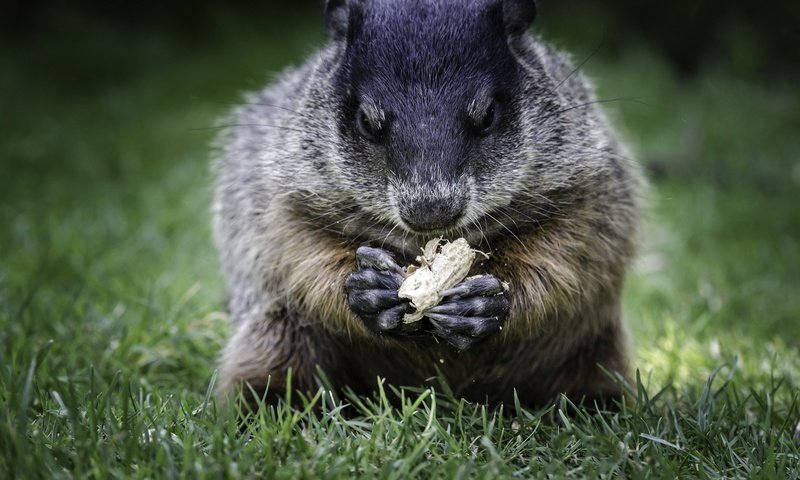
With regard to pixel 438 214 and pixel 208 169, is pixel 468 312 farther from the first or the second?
pixel 208 169

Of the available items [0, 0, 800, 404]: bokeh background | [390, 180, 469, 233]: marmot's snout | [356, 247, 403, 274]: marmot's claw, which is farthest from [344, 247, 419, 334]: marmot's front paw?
[0, 0, 800, 404]: bokeh background

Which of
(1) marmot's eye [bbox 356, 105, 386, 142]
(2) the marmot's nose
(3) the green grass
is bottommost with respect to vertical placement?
(3) the green grass

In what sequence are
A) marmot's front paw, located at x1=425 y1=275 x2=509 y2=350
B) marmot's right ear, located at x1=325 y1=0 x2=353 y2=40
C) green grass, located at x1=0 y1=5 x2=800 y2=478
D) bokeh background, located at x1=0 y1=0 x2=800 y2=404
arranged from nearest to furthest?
green grass, located at x1=0 y1=5 x2=800 y2=478
marmot's front paw, located at x1=425 y1=275 x2=509 y2=350
marmot's right ear, located at x1=325 y1=0 x2=353 y2=40
bokeh background, located at x1=0 y1=0 x2=800 y2=404

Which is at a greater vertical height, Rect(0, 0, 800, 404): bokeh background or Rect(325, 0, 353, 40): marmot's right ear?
Rect(325, 0, 353, 40): marmot's right ear

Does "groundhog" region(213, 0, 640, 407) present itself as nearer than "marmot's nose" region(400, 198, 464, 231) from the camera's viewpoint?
No

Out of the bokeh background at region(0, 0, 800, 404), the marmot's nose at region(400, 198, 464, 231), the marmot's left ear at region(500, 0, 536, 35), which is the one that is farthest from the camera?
the bokeh background at region(0, 0, 800, 404)

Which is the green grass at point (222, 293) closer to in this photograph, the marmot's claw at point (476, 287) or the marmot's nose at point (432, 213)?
the marmot's claw at point (476, 287)

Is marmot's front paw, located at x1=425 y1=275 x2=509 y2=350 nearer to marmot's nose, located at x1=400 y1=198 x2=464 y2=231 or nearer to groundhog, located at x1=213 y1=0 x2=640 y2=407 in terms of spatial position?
groundhog, located at x1=213 y1=0 x2=640 y2=407

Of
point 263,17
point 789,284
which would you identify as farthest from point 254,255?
point 263,17

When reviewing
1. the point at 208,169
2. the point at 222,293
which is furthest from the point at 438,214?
the point at 208,169
